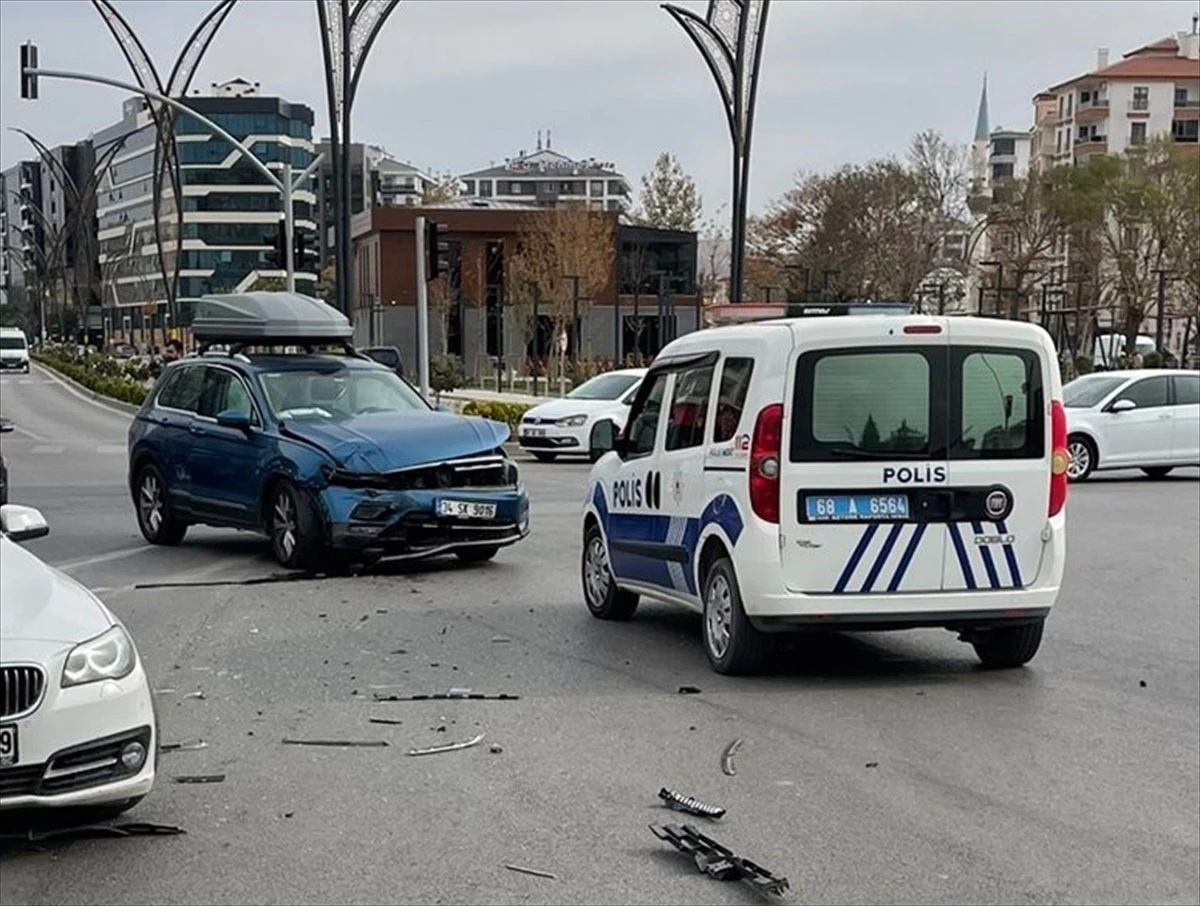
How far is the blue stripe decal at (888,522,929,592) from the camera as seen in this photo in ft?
27.9

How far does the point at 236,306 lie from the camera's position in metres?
15.2

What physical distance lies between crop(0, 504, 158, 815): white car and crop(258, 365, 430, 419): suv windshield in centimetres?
761

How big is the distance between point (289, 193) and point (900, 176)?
1186 inches

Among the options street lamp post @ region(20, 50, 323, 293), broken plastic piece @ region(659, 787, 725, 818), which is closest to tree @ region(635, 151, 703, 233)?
street lamp post @ region(20, 50, 323, 293)

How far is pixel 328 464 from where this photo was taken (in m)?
12.5

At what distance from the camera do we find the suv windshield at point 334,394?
13.6m

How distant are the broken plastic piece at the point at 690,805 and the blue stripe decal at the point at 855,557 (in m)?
2.23

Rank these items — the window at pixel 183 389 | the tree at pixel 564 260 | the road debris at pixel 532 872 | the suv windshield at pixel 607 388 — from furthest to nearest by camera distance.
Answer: the tree at pixel 564 260 → the suv windshield at pixel 607 388 → the window at pixel 183 389 → the road debris at pixel 532 872

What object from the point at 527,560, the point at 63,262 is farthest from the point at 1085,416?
the point at 63,262

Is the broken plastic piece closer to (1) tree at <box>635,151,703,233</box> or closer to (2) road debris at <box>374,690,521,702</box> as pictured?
(2) road debris at <box>374,690,521,702</box>

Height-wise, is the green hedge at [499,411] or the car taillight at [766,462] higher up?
the car taillight at [766,462]

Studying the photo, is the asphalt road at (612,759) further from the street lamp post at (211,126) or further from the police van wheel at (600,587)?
the street lamp post at (211,126)

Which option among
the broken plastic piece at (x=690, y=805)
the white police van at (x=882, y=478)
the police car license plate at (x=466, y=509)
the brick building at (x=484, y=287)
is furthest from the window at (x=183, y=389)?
the brick building at (x=484, y=287)

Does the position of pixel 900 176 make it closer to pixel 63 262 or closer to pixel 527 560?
pixel 527 560
